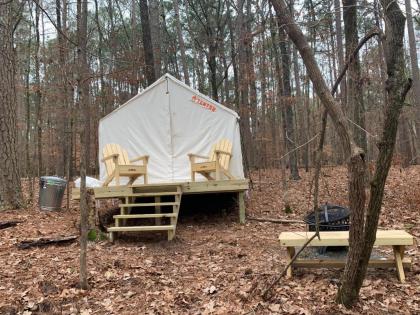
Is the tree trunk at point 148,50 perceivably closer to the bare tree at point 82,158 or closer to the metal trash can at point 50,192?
the metal trash can at point 50,192

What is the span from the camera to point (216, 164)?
694 cm

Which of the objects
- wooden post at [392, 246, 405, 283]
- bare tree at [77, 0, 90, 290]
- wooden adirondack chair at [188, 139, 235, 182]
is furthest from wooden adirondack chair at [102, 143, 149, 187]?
wooden post at [392, 246, 405, 283]

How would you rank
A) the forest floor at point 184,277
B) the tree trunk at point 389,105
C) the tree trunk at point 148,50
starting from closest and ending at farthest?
the tree trunk at point 389,105 → the forest floor at point 184,277 → the tree trunk at point 148,50

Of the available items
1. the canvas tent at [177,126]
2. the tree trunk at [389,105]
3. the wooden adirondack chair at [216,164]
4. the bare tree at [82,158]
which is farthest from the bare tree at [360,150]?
the canvas tent at [177,126]

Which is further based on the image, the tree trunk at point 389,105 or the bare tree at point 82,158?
the bare tree at point 82,158

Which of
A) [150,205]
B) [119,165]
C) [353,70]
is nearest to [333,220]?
[150,205]

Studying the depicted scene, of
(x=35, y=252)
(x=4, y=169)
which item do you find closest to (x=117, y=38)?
(x=4, y=169)

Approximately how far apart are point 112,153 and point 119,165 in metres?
1.15

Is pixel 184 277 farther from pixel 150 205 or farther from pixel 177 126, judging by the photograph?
pixel 177 126

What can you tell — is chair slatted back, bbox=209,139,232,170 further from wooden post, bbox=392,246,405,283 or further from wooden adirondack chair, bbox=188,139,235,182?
wooden post, bbox=392,246,405,283

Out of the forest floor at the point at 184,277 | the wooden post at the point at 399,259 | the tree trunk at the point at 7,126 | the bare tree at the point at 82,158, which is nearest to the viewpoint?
the forest floor at the point at 184,277

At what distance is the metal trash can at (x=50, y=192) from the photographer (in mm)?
7484

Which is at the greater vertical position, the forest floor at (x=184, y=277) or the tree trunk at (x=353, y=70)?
the tree trunk at (x=353, y=70)

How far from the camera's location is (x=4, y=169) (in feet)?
24.1
